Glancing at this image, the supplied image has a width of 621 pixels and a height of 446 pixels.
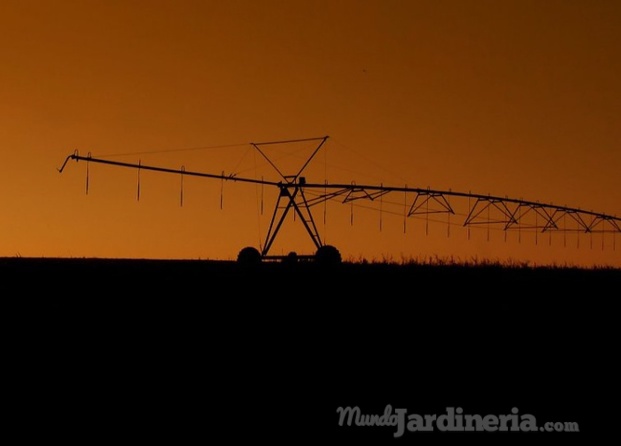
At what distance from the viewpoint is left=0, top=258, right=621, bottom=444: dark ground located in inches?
494

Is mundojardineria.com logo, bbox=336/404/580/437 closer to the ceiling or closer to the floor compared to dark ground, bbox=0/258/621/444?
closer to the floor

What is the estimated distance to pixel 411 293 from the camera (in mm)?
22359

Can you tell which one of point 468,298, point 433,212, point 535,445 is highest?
point 433,212

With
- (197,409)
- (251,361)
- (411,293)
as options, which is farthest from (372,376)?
(411,293)

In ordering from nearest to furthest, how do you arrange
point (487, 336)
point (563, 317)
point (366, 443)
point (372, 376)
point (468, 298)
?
1. point (366, 443)
2. point (372, 376)
3. point (487, 336)
4. point (563, 317)
5. point (468, 298)

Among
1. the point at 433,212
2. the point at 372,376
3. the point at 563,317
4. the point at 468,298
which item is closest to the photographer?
the point at 372,376

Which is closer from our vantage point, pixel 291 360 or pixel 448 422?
pixel 448 422

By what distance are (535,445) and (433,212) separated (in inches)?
1416

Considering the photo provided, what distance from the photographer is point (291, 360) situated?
14.9 metres

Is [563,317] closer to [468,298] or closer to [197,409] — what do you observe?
[468,298]

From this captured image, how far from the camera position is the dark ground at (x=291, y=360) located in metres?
12.5

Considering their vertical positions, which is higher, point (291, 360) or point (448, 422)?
point (291, 360)

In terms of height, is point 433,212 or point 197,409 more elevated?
point 433,212

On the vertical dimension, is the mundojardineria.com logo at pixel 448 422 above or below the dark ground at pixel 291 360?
below
